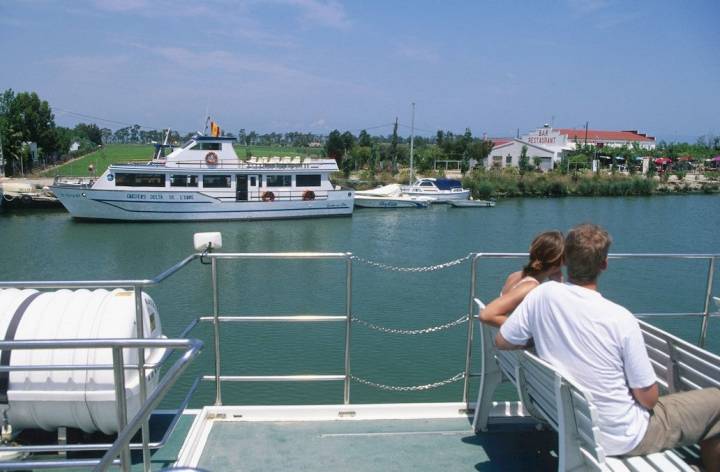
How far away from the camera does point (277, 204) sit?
30.0 meters

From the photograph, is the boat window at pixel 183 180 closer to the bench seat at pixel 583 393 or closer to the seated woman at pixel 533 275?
the bench seat at pixel 583 393

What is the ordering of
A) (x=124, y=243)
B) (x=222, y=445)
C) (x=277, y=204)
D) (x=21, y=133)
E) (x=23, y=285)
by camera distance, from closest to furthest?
1. (x=23, y=285)
2. (x=222, y=445)
3. (x=124, y=243)
4. (x=277, y=204)
5. (x=21, y=133)

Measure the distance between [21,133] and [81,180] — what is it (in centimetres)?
1600

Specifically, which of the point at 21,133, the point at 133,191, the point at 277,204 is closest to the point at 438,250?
the point at 277,204

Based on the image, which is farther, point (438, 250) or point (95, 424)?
point (438, 250)

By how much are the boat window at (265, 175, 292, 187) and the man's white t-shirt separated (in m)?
28.7

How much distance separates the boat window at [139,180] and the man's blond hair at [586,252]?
91.9ft

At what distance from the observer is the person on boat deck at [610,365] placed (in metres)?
2.29

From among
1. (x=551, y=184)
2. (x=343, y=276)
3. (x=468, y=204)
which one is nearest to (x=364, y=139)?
(x=551, y=184)

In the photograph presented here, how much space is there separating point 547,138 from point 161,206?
196 ft

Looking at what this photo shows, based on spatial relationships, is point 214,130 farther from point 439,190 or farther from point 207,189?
point 439,190

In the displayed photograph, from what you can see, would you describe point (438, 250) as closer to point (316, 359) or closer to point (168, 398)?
point (316, 359)

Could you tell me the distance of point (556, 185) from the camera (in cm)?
4816

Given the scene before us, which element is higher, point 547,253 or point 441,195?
point 547,253
